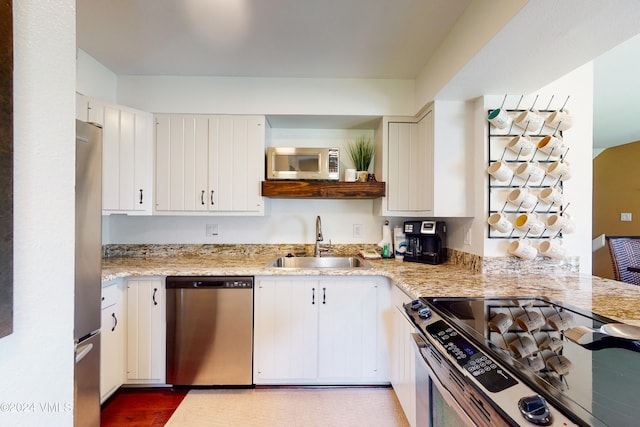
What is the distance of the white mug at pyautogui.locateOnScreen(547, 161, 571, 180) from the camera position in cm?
169

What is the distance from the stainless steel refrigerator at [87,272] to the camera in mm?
1097

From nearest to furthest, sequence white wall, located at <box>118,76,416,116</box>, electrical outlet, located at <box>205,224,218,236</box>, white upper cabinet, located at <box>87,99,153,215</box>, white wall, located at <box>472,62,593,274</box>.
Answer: white wall, located at <box>472,62,593,274</box> < white upper cabinet, located at <box>87,99,153,215</box> < white wall, located at <box>118,76,416,116</box> < electrical outlet, located at <box>205,224,218,236</box>

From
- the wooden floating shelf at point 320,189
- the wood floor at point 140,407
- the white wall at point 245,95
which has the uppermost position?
the white wall at point 245,95

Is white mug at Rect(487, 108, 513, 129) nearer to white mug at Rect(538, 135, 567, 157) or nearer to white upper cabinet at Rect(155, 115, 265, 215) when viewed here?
white mug at Rect(538, 135, 567, 157)

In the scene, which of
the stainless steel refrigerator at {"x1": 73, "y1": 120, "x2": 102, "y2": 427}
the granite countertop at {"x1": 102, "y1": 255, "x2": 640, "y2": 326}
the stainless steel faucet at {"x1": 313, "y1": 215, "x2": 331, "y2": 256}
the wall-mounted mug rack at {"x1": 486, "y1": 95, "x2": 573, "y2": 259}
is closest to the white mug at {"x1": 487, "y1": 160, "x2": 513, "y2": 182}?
the wall-mounted mug rack at {"x1": 486, "y1": 95, "x2": 573, "y2": 259}

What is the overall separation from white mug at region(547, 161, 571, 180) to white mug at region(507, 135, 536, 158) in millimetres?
150

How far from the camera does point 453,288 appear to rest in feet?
4.72

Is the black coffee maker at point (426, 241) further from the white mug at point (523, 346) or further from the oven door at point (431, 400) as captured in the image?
the white mug at point (523, 346)

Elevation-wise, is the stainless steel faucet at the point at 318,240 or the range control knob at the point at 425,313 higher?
the stainless steel faucet at the point at 318,240

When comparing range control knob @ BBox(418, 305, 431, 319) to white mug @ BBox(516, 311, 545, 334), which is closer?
white mug @ BBox(516, 311, 545, 334)

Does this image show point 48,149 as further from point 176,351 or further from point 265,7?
point 176,351

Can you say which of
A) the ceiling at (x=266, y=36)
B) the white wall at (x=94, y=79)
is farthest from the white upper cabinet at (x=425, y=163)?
the white wall at (x=94, y=79)

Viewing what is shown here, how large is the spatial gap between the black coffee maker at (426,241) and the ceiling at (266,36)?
1.24 metres

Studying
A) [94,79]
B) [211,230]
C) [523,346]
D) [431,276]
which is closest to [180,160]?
[211,230]
